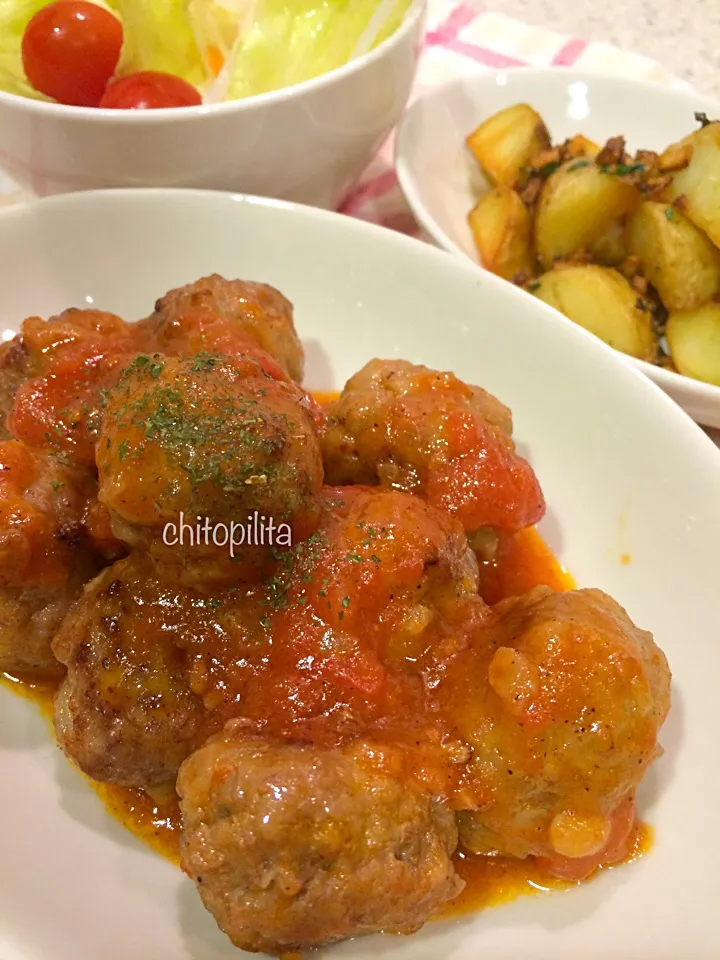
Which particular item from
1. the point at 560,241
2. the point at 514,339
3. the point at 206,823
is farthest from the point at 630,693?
the point at 560,241

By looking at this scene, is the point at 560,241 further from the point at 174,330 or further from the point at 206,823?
the point at 206,823

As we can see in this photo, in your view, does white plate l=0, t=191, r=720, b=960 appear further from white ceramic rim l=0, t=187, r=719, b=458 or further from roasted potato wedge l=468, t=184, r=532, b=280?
roasted potato wedge l=468, t=184, r=532, b=280

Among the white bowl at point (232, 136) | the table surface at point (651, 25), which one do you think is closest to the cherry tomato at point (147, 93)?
the white bowl at point (232, 136)

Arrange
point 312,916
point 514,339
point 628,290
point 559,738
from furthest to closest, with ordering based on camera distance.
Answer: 1. point 628,290
2. point 514,339
3. point 559,738
4. point 312,916

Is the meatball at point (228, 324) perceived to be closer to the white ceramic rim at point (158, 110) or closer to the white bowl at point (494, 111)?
the white ceramic rim at point (158, 110)

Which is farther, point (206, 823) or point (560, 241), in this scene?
point (560, 241)

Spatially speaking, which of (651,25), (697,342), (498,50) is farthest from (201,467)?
(651,25)

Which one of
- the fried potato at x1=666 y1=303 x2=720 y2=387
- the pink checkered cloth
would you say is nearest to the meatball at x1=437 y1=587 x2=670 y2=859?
the fried potato at x1=666 y1=303 x2=720 y2=387
